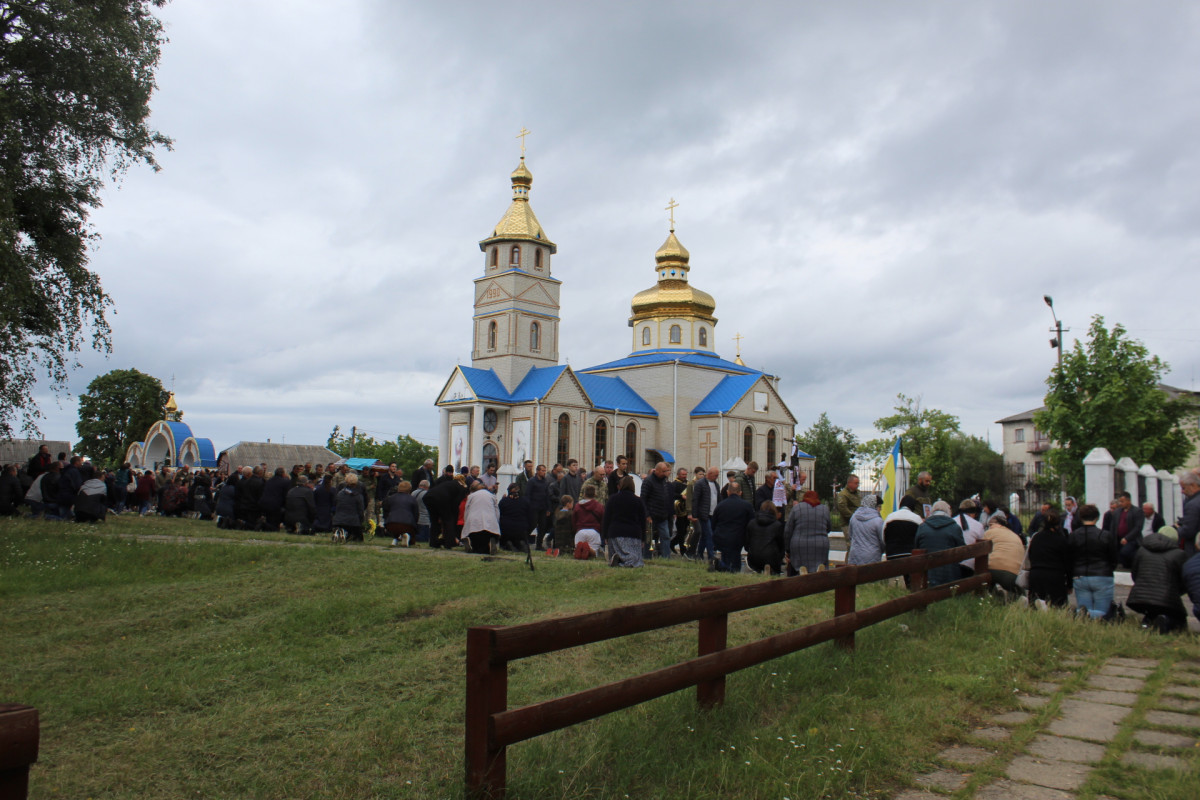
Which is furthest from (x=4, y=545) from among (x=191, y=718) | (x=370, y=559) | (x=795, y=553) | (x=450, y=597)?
(x=795, y=553)

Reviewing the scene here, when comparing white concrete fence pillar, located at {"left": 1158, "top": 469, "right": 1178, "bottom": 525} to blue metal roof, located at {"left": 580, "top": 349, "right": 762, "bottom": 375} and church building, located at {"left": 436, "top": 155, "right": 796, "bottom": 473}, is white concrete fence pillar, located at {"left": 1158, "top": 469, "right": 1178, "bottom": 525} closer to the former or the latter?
church building, located at {"left": 436, "top": 155, "right": 796, "bottom": 473}

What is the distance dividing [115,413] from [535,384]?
42666 millimetres

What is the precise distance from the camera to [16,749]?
7.73ft

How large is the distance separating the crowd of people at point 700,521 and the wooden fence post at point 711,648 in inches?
211

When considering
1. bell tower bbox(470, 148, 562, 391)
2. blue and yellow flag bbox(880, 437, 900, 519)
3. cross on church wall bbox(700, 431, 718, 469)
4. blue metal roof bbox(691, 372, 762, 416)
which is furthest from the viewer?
blue metal roof bbox(691, 372, 762, 416)

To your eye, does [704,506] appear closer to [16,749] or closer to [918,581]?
[918,581]

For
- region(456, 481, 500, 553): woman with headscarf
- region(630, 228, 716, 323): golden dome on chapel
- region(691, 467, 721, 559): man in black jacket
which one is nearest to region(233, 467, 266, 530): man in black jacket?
region(456, 481, 500, 553): woman with headscarf

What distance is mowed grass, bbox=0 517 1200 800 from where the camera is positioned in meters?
4.73

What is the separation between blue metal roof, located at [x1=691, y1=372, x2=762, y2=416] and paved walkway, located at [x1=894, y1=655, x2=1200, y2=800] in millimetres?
43312

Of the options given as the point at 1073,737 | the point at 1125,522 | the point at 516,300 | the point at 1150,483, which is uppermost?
the point at 516,300

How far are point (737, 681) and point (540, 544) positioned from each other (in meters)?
12.1

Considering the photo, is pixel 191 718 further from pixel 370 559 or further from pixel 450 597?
pixel 370 559

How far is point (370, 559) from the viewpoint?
12891 mm

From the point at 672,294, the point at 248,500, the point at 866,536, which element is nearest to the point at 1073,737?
the point at 866,536
